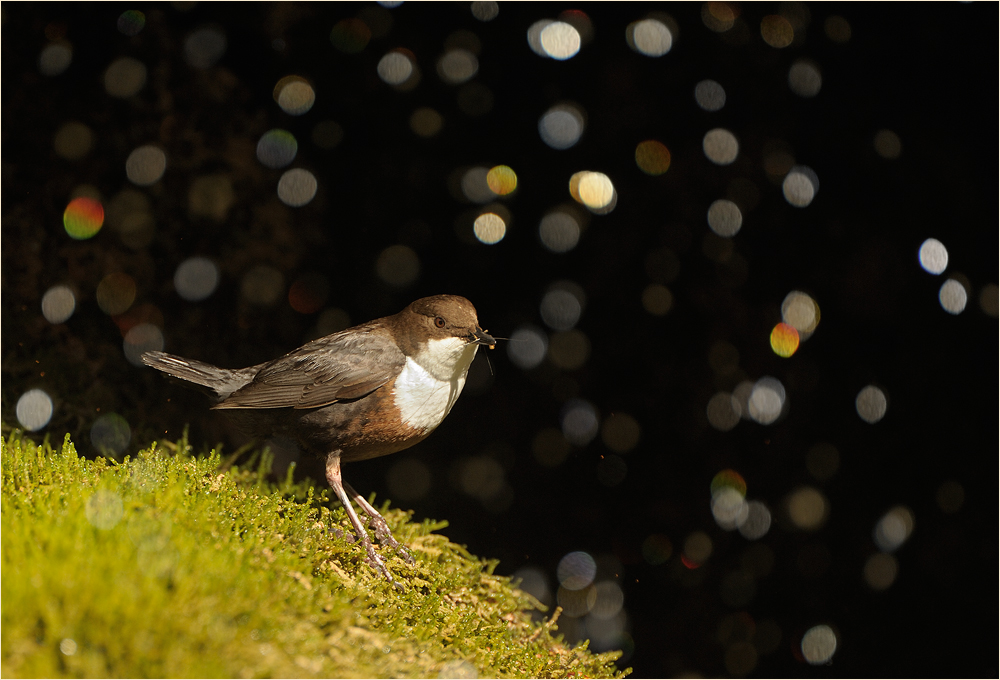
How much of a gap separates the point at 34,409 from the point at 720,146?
2407 millimetres

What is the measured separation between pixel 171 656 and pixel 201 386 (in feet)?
2.84

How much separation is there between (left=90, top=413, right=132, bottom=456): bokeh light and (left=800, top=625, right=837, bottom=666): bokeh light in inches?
92.3

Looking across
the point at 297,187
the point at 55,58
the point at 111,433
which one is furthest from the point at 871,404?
the point at 55,58

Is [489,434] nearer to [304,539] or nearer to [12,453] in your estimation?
[304,539]

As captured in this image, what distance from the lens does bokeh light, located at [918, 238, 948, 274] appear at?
5.90 ft

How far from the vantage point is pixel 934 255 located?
1.80 m

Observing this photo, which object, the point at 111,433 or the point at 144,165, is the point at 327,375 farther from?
the point at 144,165

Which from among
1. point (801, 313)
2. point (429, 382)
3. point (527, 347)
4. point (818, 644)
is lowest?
point (818, 644)

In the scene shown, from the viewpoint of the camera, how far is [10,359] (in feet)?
6.34

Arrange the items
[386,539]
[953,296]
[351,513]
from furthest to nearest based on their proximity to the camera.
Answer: [953,296] < [386,539] < [351,513]

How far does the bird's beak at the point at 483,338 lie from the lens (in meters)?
1.46

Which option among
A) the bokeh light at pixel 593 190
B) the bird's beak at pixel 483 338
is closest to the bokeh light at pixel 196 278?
the bird's beak at pixel 483 338

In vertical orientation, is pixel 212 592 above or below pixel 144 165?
below

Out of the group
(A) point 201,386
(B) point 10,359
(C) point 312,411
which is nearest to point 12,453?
(A) point 201,386
